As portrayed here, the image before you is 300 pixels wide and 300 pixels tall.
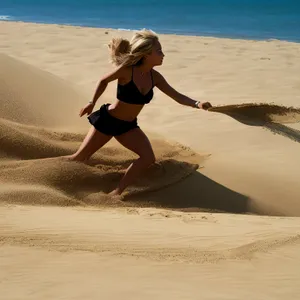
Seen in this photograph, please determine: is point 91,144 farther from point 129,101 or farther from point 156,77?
point 156,77

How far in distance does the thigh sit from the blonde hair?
1.69 ft

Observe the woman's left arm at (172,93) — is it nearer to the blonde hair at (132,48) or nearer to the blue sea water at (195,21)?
the blonde hair at (132,48)

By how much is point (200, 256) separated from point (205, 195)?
1.44 m

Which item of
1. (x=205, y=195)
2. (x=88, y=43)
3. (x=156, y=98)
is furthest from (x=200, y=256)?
(x=88, y=43)

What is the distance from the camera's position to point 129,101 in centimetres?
417

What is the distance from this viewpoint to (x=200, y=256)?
Result: 9.25 feet

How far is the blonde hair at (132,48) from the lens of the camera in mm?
4070

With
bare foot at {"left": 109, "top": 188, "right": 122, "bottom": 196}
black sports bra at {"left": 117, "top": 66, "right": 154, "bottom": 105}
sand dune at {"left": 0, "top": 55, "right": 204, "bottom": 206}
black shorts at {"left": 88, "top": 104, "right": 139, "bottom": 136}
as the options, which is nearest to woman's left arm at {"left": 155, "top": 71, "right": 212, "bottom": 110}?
black sports bra at {"left": 117, "top": 66, "right": 154, "bottom": 105}

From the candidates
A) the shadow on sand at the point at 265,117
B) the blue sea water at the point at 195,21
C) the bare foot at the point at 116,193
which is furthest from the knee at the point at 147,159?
the blue sea water at the point at 195,21

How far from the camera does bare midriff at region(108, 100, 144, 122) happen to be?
4188mm

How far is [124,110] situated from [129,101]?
0.08m

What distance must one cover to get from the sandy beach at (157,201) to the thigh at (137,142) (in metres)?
0.22

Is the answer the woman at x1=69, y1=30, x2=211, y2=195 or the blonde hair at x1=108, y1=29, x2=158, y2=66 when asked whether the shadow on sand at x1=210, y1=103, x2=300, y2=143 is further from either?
the blonde hair at x1=108, y1=29, x2=158, y2=66

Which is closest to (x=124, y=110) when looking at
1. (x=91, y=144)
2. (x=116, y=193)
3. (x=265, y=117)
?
(x=91, y=144)
